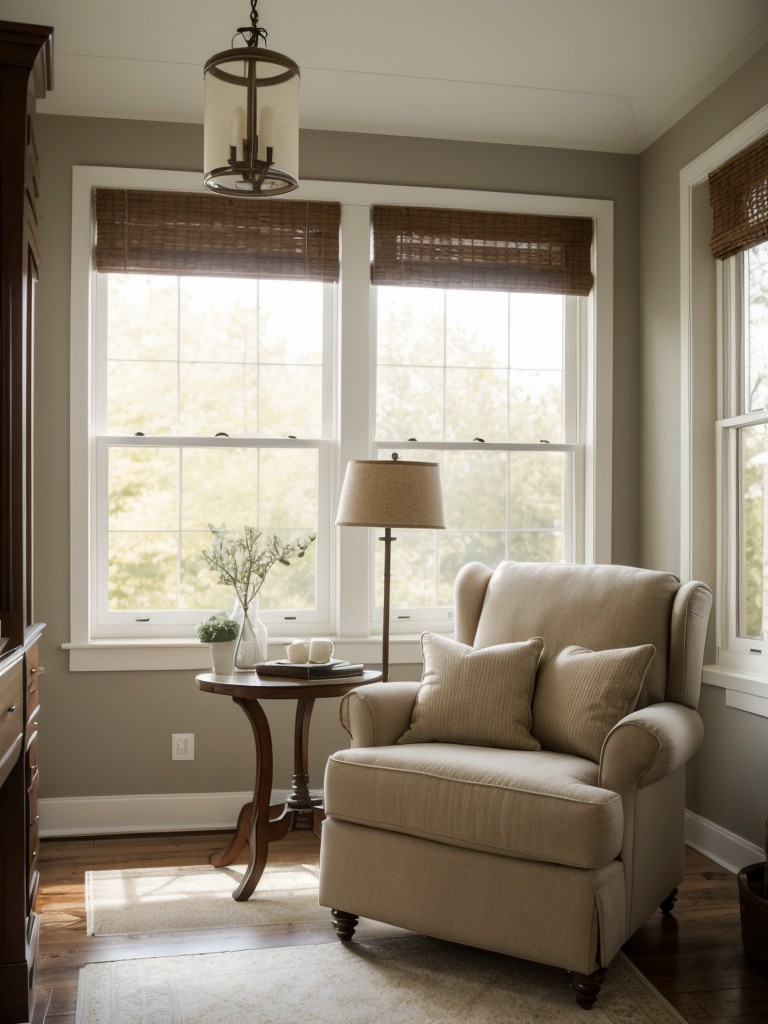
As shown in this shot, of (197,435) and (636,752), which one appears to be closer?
(636,752)

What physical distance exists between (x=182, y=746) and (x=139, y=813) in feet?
0.97

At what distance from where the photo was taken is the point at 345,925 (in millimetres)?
2758

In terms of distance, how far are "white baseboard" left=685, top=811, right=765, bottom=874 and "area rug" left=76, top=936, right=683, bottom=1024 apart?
0.86m

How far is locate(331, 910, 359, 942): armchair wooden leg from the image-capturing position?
276cm

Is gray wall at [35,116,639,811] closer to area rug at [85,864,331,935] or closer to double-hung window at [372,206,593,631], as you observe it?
double-hung window at [372,206,593,631]

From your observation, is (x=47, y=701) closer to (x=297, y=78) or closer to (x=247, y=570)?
(x=247, y=570)

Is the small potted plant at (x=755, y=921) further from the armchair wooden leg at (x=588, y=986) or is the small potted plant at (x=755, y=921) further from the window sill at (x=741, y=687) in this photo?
the window sill at (x=741, y=687)

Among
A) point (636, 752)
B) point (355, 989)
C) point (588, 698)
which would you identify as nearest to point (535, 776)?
point (636, 752)

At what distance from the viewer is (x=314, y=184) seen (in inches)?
155

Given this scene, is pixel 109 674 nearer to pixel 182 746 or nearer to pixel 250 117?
pixel 182 746

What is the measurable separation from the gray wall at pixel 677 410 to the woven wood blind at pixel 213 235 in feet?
4.29

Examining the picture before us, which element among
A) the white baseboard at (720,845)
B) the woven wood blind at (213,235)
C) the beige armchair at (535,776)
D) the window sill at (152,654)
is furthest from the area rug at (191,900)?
the woven wood blind at (213,235)

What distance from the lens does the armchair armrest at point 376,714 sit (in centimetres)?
289

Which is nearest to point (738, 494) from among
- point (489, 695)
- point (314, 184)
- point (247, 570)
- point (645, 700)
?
point (645, 700)
